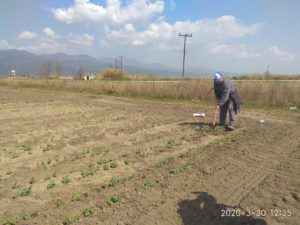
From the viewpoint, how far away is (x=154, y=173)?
17.7 ft

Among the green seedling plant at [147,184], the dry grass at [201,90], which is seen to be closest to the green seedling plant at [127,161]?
the green seedling plant at [147,184]

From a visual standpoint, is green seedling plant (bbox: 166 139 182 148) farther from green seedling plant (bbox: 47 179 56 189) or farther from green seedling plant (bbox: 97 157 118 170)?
green seedling plant (bbox: 47 179 56 189)

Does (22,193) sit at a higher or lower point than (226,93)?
lower

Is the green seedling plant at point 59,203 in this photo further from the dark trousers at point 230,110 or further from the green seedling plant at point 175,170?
the dark trousers at point 230,110

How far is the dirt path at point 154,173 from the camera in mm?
4070

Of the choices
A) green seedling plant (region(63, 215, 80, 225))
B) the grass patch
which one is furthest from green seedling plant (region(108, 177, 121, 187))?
the grass patch

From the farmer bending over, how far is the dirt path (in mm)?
561

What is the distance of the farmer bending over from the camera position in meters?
8.67

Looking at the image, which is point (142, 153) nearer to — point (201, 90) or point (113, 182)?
point (113, 182)

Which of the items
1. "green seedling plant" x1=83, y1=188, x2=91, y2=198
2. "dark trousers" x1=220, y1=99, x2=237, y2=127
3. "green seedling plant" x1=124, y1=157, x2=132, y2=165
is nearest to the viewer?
"green seedling plant" x1=83, y1=188, x2=91, y2=198

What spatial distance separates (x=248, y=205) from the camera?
14.0 ft

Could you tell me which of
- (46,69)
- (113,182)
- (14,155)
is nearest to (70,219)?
(113,182)

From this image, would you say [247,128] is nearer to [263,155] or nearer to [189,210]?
[263,155]

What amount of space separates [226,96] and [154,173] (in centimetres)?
415
